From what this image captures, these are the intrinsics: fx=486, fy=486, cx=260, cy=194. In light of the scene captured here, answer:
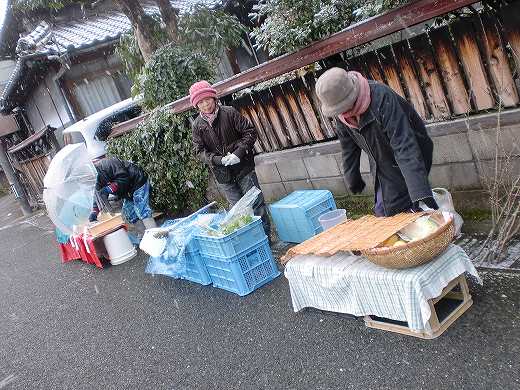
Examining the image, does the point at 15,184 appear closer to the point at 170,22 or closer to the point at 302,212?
the point at 170,22

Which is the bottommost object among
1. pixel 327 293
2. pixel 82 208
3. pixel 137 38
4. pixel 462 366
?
pixel 462 366

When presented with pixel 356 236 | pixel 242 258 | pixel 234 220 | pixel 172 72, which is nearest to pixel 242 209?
pixel 234 220

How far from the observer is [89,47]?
15.0 metres

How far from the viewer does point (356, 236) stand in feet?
13.3

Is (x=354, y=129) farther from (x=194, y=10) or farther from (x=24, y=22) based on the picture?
(x=24, y=22)

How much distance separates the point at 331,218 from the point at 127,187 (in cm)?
464

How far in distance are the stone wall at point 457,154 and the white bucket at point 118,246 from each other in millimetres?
3611

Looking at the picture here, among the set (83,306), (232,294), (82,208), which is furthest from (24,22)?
(232,294)

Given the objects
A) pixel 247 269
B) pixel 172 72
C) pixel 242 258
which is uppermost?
pixel 172 72

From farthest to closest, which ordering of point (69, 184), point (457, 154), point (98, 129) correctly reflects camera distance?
point (98, 129) < point (69, 184) < point (457, 154)

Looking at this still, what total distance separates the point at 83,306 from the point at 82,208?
1.98 m

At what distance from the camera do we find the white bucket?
332 inches

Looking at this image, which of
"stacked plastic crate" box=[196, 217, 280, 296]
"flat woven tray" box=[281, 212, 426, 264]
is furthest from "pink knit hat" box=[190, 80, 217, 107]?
Answer: "flat woven tray" box=[281, 212, 426, 264]

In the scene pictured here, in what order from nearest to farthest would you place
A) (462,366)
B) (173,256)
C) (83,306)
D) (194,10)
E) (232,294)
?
(462,366) < (232,294) < (173,256) < (83,306) < (194,10)
